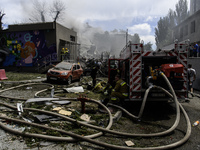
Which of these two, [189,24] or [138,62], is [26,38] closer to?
[138,62]

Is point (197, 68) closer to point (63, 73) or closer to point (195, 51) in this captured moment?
point (195, 51)

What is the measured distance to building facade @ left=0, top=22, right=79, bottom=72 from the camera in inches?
846

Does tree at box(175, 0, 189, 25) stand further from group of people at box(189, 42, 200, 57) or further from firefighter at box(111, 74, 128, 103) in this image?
firefighter at box(111, 74, 128, 103)

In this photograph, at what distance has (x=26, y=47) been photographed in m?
22.5

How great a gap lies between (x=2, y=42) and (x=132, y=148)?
996 inches

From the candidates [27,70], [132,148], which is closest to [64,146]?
[132,148]

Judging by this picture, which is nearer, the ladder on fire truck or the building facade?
the ladder on fire truck

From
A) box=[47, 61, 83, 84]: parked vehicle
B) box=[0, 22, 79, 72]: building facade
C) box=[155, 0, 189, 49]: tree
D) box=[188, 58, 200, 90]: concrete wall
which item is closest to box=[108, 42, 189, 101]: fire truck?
box=[47, 61, 83, 84]: parked vehicle

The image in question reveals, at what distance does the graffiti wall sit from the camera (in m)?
21.8

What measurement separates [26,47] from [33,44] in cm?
118

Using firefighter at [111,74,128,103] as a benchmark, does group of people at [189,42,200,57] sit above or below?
above

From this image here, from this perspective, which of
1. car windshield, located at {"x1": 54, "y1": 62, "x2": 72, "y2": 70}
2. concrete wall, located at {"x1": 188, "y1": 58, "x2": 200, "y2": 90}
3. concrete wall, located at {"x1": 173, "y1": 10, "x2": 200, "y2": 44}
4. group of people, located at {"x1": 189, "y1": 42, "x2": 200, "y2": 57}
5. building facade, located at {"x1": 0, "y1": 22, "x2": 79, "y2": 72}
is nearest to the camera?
concrete wall, located at {"x1": 188, "y1": 58, "x2": 200, "y2": 90}

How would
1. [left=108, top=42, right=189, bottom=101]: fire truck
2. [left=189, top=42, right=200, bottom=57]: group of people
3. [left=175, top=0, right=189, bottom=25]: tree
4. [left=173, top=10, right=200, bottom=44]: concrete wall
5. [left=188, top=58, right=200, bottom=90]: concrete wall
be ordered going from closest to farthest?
[left=108, top=42, right=189, bottom=101]: fire truck
[left=188, top=58, right=200, bottom=90]: concrete wall
[left=189, top=42, right=200, bottom=57]: group of people
[left=173, top=10, right=200, bottom=44]: concrete wall
[left=175, top=0, right=189, bottom=25]: tree

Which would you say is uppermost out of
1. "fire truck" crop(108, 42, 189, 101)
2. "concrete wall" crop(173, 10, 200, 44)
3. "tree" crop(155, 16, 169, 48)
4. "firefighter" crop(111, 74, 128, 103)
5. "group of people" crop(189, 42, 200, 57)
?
"tree" crop(155, 16, 169, 48)
